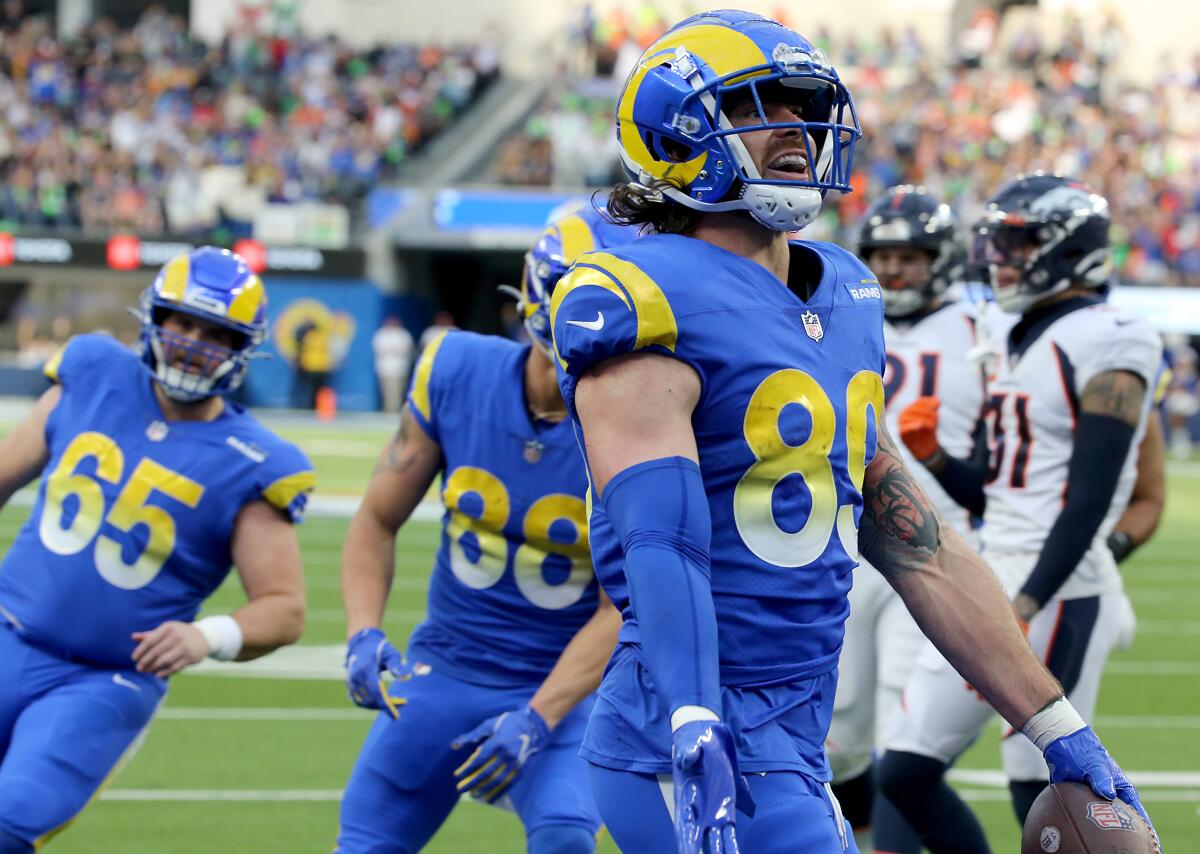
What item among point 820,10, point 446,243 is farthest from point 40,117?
point 820,10

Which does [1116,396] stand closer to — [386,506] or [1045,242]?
[1045,242]

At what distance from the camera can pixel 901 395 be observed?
5.56m

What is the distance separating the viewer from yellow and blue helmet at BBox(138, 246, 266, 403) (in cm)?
441

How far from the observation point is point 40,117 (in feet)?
103

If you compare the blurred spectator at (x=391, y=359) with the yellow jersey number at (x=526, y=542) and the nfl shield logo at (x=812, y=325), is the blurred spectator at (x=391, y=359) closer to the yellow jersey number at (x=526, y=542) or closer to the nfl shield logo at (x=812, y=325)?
the yellow jersey number at (x=526, y=542)

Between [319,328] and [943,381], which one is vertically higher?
[943,381]

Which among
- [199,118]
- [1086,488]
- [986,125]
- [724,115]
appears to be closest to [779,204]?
[724,115]

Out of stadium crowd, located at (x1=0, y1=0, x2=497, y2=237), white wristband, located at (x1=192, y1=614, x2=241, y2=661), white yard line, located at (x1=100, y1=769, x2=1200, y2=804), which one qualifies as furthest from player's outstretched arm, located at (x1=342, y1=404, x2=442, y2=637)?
stadium crowd, located at (x1=0, y1=0, x2=497, y2=237)

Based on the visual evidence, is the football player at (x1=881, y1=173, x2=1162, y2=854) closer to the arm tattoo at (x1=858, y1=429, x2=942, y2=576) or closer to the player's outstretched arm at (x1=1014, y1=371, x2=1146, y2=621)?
the player's outstretched arm at (x1=1014, y1=371, x2=1146, y2=621)

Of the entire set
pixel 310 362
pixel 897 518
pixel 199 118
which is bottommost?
pixel 310 362

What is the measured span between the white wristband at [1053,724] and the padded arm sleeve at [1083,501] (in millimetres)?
1706

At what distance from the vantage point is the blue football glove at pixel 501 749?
369 centimetres

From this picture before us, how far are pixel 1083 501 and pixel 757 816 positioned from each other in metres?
2.19

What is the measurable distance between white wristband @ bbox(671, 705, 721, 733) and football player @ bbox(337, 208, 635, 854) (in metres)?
1.51
